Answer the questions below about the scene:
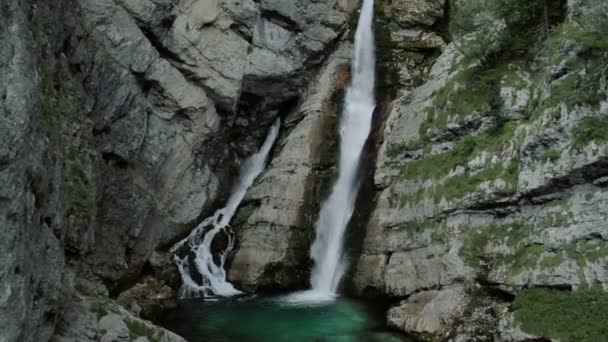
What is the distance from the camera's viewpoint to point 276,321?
21328 millimetres

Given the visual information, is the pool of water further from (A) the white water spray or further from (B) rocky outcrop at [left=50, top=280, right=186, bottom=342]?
(B) rocky outcrop at [left=50, top=280, right=186, bottom=342]

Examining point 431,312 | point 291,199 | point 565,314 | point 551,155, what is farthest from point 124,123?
point 565,314

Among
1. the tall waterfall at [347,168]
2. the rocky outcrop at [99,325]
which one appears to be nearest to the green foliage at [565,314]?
the tall waterfall at [347,168]

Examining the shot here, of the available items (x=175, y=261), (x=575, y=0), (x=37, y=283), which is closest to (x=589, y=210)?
(x=575, y=0)

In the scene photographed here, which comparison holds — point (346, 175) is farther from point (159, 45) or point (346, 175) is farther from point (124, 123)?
point (159, 45)

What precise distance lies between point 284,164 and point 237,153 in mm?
4290

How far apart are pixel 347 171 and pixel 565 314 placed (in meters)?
14.8

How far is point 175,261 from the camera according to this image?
87.7 ft

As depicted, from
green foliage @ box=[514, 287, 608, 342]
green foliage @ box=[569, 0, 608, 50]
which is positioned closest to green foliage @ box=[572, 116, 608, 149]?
green foliage @ box=[569, 0, 608, 50]

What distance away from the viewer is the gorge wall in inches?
506

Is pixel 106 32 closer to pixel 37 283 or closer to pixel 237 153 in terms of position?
pixel 237 153

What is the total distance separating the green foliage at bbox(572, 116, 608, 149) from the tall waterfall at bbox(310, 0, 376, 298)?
12.1 meters

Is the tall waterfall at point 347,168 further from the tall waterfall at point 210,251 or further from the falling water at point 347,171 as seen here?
the tall waterfall at point 210,251

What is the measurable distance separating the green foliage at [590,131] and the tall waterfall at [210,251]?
55.4ft
